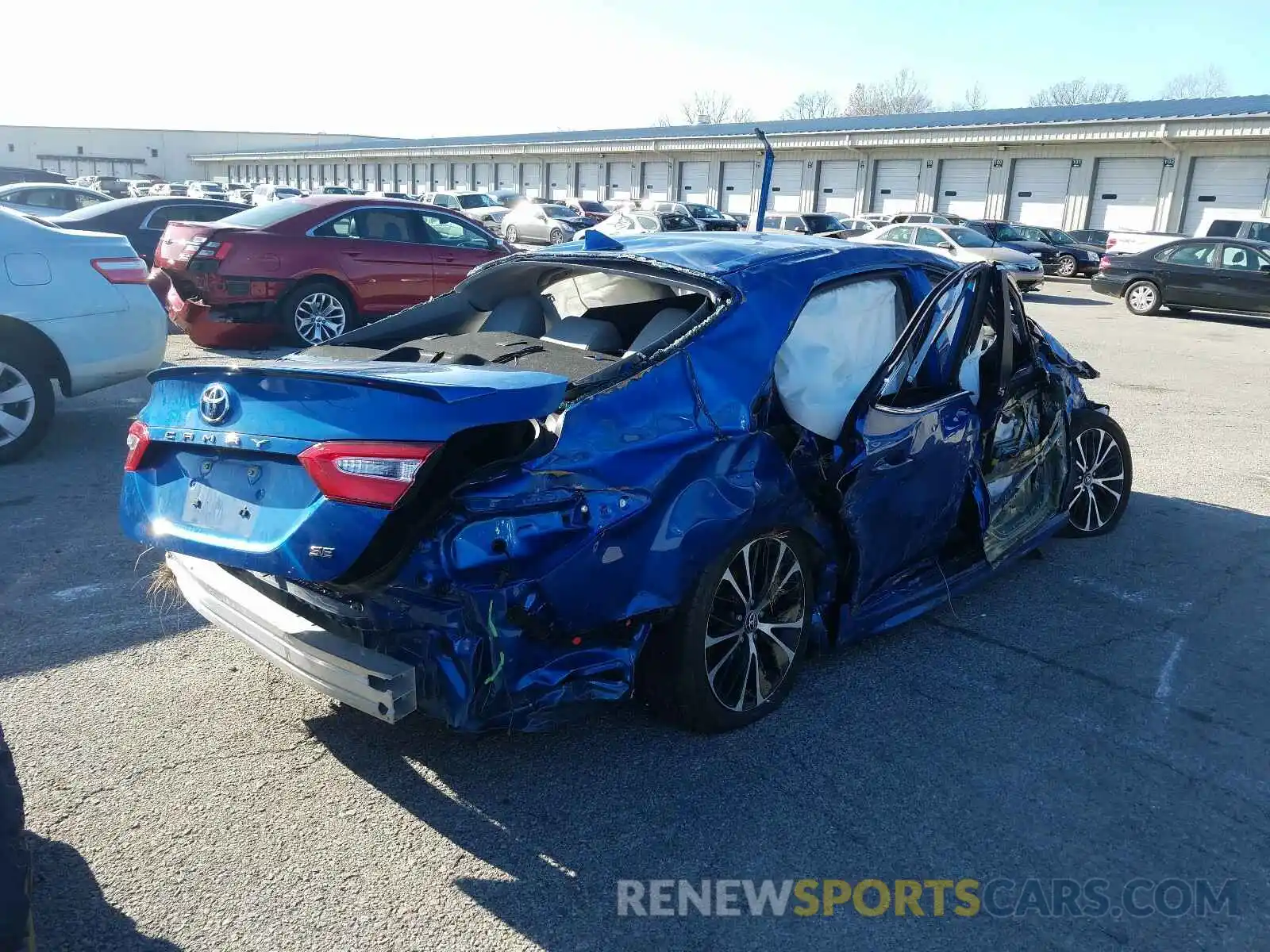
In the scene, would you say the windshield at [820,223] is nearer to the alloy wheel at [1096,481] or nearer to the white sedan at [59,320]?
the alloy wheel at [1096,481]

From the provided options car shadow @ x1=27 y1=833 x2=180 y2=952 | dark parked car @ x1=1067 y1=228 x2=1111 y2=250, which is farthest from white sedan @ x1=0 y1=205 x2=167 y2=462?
dark parked car @ x1=1067 y1=228 x2=1111 y2=250

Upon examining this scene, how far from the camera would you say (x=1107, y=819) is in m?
3.01

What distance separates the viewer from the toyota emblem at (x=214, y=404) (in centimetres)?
294

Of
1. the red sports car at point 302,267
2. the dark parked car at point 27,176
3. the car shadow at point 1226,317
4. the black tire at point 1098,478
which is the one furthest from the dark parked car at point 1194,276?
the dark parked car at point 27,176

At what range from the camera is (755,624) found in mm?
3381

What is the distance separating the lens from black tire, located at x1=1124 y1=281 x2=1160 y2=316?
18766 millimetres

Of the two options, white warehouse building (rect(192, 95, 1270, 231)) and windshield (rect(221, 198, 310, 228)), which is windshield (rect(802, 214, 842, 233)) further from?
windshield (rect(221, 198, 310, 228))

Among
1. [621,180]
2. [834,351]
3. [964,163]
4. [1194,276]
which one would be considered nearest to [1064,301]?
[1194,276]

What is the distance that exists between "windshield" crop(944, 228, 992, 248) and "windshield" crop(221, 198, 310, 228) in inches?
625

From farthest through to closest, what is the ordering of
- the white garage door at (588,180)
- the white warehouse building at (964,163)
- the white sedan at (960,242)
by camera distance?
1. the white garage door at (588,180)
2. the white warehouse building at (964,163)
3. the white sedan at (960,242)

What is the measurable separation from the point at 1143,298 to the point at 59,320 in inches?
737

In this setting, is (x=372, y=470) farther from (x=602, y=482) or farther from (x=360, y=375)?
(x=602, y=482)

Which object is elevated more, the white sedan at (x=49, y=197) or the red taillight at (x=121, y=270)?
the white sedan at (x=49, y=197)

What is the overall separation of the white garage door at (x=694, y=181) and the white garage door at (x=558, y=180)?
8.29 m
